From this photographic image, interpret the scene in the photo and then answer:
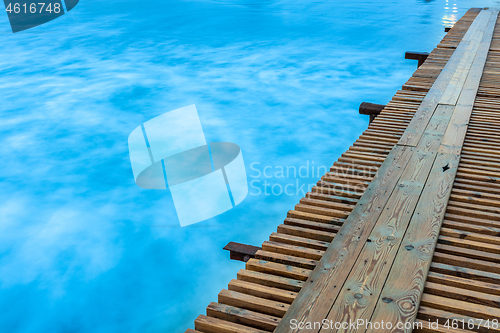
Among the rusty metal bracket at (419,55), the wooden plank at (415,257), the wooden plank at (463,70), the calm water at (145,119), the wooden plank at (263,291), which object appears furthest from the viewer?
the rusty metal bracket at (419,55)

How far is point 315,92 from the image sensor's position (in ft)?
27.9

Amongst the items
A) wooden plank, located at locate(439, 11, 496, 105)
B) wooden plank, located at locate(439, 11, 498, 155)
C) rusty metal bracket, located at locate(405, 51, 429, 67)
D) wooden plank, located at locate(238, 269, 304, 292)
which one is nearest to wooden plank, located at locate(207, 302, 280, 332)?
wooden plank, located at locate(238, 269, 304, 292)

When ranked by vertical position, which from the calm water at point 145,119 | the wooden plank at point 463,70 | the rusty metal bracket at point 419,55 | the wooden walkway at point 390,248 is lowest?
the calm water at point 145,119

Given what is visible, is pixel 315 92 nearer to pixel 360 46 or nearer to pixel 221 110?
pixel 221 110

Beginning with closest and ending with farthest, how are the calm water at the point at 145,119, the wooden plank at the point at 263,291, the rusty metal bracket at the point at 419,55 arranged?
the wooden plank at the point at 263,291 → the calm water at the point at 145,119 → the rusty metal bracket at the point at 419,55

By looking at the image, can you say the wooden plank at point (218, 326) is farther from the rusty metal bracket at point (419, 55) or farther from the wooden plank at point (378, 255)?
the rusty metal bracket at point (419, 55)

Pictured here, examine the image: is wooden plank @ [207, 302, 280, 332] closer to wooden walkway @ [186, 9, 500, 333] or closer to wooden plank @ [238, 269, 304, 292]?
wooden walkway @ [186, 9, 500, 333]

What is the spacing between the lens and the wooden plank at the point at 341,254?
1621 millimetres

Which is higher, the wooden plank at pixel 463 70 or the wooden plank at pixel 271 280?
the wooden plank at pixel 271 280

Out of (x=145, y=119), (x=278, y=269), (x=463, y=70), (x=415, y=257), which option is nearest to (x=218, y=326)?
(x=278, y=269)

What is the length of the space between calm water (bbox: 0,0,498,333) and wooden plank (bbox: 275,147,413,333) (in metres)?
1.67

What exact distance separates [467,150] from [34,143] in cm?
609

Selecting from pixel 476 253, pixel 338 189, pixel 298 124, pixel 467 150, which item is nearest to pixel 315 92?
pixel 298 124

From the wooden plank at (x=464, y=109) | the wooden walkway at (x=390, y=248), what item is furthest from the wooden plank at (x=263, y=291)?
the wooden plank at (x=464, y=109)
